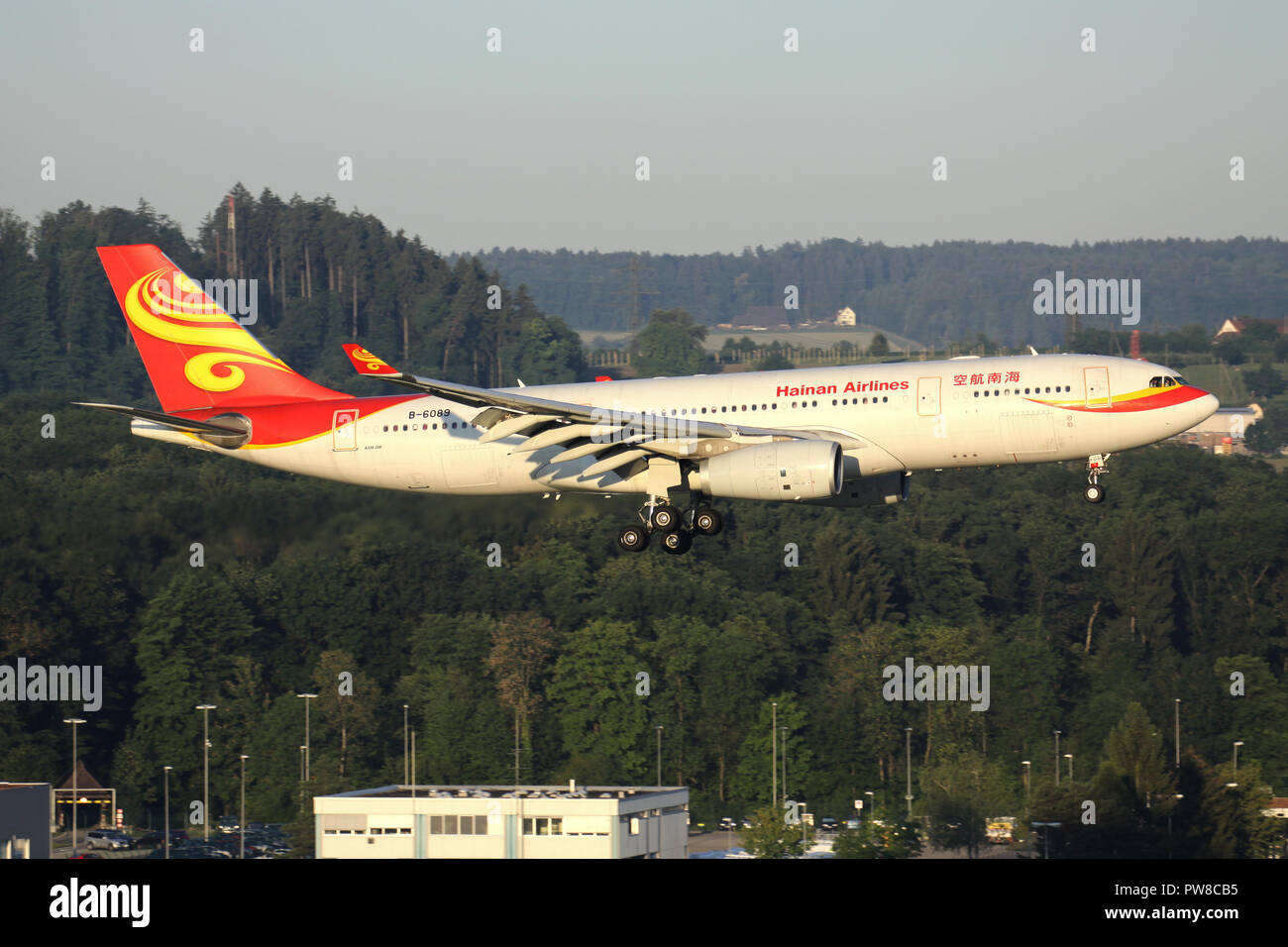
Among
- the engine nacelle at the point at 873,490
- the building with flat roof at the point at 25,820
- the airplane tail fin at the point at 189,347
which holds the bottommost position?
the building with flat roof at the point at 25,820

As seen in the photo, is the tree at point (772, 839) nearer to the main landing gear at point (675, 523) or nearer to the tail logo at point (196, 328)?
the main landing gear at point (675, 523)

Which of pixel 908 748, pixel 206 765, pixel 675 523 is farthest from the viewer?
pixel 908 748

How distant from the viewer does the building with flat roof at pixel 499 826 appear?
55312 millimetres

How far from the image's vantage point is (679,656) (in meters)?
110

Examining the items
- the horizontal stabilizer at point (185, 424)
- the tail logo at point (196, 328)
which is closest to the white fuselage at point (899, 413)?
the horizontal stabilizer at point (185, 424)

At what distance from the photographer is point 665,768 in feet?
340

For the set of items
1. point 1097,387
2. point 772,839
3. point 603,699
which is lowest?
point 772,839

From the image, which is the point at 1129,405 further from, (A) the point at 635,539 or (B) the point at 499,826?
(B) the point at 499,826

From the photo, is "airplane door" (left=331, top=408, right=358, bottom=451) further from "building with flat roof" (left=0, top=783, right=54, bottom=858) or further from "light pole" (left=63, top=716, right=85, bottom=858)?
"light pole" (left=63, top=716, right=85, bottom=858)

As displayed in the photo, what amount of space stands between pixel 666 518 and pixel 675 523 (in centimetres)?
27

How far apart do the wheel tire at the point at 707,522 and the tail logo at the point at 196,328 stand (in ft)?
44.4
